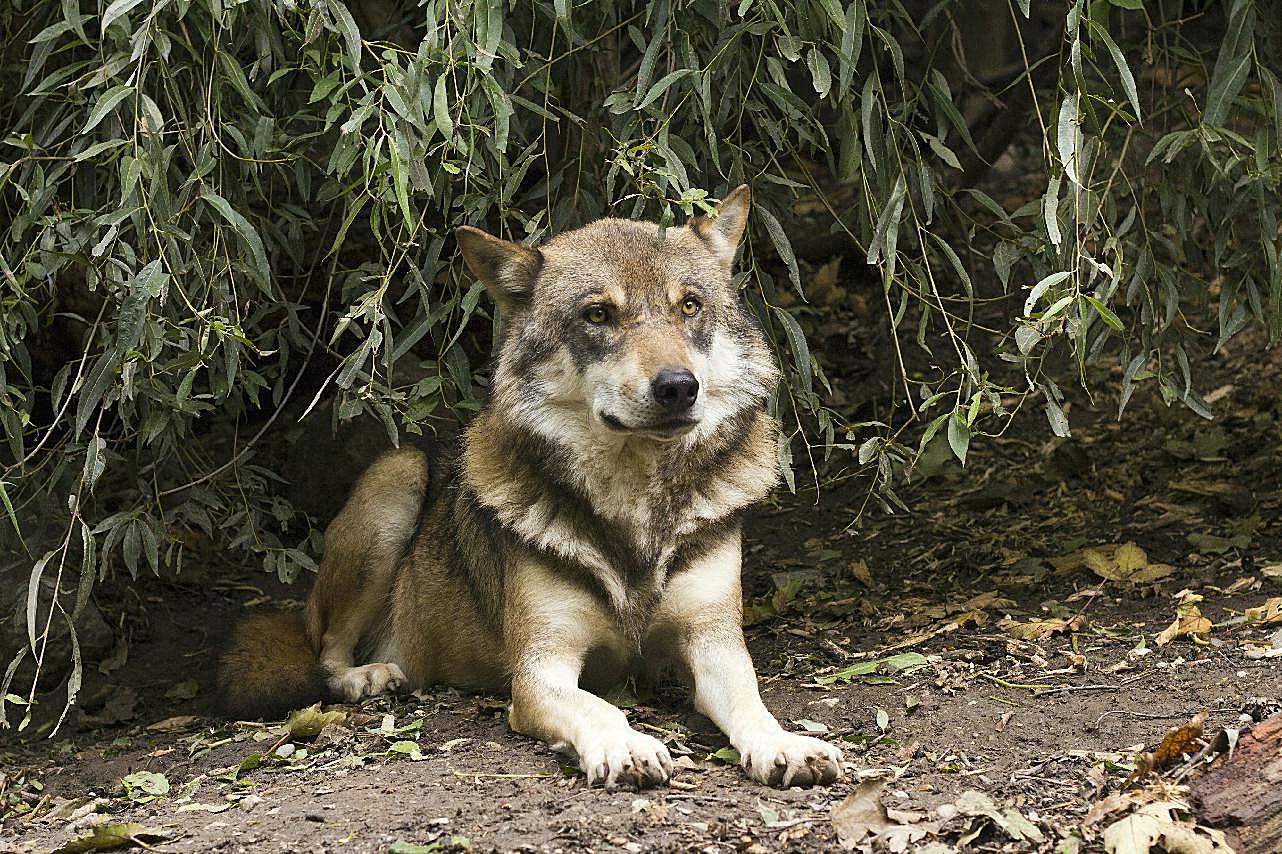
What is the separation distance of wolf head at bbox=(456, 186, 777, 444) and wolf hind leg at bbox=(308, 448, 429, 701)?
3.36 ft

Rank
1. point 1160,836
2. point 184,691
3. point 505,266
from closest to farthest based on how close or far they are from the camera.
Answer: point 1160,836
point 505,266
point 184,691

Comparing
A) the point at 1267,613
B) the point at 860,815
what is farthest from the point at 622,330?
the point at 1267,613

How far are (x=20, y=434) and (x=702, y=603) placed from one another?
2329 millimetres

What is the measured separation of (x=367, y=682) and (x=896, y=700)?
6.44 ft

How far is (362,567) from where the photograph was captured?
5.31 metres

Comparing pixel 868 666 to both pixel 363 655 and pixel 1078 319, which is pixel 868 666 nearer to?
pixel 1078 319

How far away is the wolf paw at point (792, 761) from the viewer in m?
3.50

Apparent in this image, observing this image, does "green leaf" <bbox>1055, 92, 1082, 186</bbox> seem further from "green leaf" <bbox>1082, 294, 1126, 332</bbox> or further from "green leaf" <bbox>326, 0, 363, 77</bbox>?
"green leaf" <bbox>326, 0, 363, 77</bbox>

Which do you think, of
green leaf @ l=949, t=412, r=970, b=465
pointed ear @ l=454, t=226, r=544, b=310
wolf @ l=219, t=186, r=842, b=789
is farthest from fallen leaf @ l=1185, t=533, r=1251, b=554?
pointed ear @ l=454, t=226, r=544, b=310

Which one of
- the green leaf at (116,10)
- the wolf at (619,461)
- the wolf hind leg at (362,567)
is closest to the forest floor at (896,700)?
the wolf at (619,461)

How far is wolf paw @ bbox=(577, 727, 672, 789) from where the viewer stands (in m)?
3.51

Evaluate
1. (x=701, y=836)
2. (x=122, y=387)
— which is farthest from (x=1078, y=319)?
(x=122, y=387)

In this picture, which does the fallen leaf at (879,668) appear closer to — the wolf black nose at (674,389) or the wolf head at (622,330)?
the wolf head at (622,330)

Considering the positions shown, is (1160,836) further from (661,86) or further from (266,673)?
(266,673)
